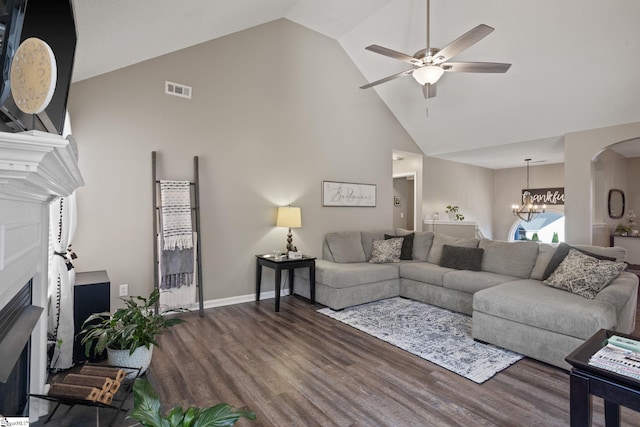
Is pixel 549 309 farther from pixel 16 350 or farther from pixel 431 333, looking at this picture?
pixel 16 350

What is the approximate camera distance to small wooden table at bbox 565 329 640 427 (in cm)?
133

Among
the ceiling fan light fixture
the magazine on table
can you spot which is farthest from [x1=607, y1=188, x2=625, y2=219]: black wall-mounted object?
the magazine on table

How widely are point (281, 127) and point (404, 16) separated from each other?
2.22 meters

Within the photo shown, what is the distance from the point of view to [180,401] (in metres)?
2.08

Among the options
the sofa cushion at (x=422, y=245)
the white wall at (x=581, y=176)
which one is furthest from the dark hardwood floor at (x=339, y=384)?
the white wall at (x=581, y=176)

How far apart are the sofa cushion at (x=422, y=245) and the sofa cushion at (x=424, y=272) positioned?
275 millimetres

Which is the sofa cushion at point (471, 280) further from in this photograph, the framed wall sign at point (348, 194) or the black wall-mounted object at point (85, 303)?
the black wall-mounted object at point (85, 303)

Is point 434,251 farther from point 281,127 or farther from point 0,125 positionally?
point 0,125

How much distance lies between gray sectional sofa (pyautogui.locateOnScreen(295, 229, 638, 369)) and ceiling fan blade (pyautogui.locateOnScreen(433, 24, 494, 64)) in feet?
7.47

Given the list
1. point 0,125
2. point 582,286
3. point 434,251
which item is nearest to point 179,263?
point 0,125

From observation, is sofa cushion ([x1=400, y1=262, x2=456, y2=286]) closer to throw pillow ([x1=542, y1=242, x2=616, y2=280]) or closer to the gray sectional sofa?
the gray sectional sofa

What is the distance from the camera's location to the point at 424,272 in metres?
4.23

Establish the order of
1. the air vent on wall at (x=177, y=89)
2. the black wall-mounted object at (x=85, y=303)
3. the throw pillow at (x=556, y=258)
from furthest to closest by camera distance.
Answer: the air vent on wall at (x=177, y=89), the throw pillow at (x=556, y=258), the black wall-mounted object at (x=85, y=303)

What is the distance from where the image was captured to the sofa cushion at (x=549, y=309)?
2.41 meters
